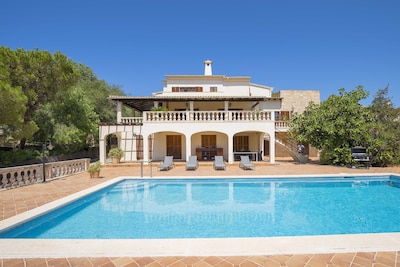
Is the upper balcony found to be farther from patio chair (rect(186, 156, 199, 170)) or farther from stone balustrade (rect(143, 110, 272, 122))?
patio chair (rect(186, 156, 199, 170))

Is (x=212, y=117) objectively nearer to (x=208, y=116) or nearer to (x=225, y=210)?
(x=208, y=116)

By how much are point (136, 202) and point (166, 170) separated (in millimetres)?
5914

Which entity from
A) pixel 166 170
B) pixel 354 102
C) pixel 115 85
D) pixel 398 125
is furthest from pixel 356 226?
pixel 115 85

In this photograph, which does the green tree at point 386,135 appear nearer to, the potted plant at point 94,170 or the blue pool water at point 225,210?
the blue pool water at point 225,210

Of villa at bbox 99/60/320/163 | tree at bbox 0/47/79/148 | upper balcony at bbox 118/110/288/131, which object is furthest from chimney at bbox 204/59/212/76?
tree at bbox 0/47/79/148

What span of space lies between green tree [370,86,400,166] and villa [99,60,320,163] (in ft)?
18.0

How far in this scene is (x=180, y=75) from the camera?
73.1ft

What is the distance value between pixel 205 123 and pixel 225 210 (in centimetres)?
1011

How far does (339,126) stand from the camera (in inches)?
575

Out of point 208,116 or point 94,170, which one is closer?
point 94,170

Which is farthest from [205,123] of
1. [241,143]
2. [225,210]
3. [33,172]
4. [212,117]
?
[33,172]

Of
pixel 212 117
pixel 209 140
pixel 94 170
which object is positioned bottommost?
pixel 94 170

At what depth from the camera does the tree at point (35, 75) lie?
13.6 meters

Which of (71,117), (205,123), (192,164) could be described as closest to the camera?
(192,164)
